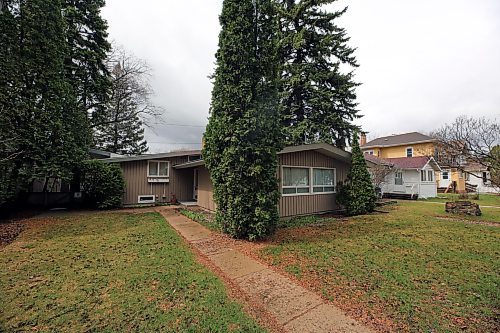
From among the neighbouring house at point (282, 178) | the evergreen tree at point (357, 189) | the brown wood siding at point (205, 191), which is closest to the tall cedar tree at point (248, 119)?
the neighbouring house at point (282, 178)

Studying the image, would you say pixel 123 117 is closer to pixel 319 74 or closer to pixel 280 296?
pixel 319 74

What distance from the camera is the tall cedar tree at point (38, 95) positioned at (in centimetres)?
955

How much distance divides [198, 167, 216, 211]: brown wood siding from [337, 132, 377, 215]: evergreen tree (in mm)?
6662

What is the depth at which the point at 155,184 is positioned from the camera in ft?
49.1

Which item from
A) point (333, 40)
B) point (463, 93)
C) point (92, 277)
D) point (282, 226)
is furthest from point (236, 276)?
point (463, 93)

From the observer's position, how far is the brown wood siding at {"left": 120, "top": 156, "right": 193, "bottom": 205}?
549 inches

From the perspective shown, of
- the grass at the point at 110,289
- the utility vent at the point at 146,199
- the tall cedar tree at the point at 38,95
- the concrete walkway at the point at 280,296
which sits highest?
the tall cedar tree at the point at 38,95

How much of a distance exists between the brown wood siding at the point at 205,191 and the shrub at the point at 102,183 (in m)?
4.40

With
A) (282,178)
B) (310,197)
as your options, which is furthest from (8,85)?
(310,197)

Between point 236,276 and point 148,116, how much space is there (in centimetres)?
2160

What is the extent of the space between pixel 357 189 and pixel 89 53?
1954 centimetres

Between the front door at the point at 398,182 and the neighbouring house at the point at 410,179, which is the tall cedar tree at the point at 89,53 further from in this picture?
the front door at the point at 398,182

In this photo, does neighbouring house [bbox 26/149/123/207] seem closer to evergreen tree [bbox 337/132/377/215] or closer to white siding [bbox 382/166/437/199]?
evergreen tree [bbox 337/132/377/215]

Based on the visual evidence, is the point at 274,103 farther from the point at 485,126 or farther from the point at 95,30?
the point at 95,30
